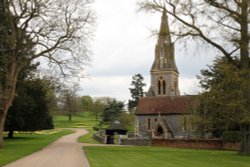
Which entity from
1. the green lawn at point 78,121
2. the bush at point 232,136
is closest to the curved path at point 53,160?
the bush at point 232,136

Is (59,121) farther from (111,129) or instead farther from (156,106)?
(111,129)

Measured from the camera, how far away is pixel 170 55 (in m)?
33.3

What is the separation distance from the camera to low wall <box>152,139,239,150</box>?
45650 millimetres

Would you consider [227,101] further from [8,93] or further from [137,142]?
[137,142]

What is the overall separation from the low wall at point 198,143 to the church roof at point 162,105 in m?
19.5

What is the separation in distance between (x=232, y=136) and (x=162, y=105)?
1173 inches

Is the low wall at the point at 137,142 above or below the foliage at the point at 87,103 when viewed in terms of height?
below

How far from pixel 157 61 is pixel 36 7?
60.1 m

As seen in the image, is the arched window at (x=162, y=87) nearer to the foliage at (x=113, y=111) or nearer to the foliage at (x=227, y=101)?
the foliage at (x=113, y=111)

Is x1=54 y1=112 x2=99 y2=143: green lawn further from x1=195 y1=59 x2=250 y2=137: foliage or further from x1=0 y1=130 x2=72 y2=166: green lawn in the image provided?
x1=195 y1=59 x2=250 y2=137: foliage

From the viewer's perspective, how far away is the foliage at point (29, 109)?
54750mm

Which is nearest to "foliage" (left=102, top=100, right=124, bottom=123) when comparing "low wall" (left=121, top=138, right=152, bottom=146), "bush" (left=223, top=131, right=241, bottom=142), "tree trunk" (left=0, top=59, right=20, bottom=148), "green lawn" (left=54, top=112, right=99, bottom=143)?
"green lawn" (left=54, top=112, right=99, bottom=143)

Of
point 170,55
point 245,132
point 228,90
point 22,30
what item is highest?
point 22,30

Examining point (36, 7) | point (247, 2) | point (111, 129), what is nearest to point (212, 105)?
point (247, 2)
